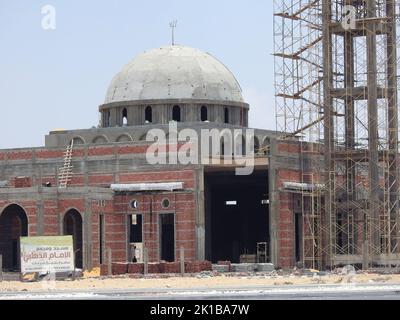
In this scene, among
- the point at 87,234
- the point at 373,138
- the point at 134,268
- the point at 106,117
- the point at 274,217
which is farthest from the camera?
the point at 106,117

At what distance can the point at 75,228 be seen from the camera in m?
101

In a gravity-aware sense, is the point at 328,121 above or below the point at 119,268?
above

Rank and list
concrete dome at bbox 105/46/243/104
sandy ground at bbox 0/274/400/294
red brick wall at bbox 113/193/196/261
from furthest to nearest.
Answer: concrete dome at bbox 105/46/243/104 < red brick wall at bbox 113/193/196/261 < sandy ground at bbox 0/274/400/294

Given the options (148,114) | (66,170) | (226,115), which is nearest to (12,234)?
(66,170)

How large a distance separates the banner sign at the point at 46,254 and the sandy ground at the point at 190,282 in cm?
87

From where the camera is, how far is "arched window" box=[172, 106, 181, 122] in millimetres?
109562

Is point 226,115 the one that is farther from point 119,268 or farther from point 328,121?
point 119,268

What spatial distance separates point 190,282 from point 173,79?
3556 centimetres

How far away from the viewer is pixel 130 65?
11338cm

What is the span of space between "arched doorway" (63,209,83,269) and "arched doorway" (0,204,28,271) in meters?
3.59

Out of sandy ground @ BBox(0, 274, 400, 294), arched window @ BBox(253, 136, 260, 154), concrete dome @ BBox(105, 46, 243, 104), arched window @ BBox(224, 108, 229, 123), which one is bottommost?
sandy ground @ BBox(0, 274, 400, 294)

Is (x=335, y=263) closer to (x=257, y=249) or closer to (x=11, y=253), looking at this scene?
(x=257, y=249)

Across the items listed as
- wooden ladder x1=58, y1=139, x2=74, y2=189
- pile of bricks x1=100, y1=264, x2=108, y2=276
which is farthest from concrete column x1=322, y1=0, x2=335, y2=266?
wooden ladder x1=58, y1=139, x2=74, y2=189

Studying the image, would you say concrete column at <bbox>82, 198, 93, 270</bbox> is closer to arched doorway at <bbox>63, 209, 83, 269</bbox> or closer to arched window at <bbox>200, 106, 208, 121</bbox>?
arched doorway at <bbox>63, 209, 83, 269</bbox>
